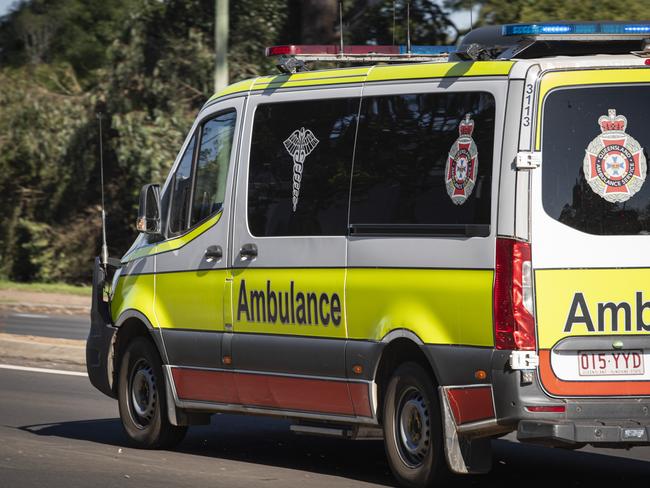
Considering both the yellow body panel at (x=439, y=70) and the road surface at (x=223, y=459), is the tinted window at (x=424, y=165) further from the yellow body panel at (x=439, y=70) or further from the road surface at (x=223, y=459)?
the road surface at (x=223, y=459)

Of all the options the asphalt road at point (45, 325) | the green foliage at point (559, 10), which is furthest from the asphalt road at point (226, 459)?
the green foliage at point (559, 10)

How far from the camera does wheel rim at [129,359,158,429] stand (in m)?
9.77

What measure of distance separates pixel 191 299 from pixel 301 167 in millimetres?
1326

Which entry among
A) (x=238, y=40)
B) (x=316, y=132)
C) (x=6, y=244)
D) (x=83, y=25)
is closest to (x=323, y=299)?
(x=316, y=132)

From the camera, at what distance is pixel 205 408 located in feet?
30.5

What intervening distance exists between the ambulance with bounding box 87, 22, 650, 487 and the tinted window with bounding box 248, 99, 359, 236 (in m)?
0.01

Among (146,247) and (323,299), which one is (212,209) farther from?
(323,299)

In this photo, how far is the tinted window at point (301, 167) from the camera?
831 cm

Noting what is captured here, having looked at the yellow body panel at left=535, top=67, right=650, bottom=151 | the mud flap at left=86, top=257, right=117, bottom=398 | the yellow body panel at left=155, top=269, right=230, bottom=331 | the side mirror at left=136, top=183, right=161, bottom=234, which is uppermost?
the yellow body panel at left=535, top=67, right=650, bottom=151

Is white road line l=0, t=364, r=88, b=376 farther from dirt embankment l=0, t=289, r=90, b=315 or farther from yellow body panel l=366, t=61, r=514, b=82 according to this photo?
dirt embankment l=0, t=289, r=90, b=315

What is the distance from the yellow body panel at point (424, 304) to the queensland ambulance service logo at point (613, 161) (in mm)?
755

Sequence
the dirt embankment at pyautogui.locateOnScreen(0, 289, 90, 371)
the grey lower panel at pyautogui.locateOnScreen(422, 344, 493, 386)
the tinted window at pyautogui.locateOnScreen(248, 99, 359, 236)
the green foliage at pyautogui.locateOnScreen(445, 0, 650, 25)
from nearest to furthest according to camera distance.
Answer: the grey lower panel at pyautogui.locateOnScreen(422, 344, 493, 386) → the tinted window at pyautogui.locateOnScreen(248, 99, 359, 236) → the dirt embankment at pyautogui.locateOnScreen(0, 289, 90, 371) → the green foliage at pyautogui.locateOnScreen(445, 0, 650, 25)

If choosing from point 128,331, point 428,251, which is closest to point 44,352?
point 128,331

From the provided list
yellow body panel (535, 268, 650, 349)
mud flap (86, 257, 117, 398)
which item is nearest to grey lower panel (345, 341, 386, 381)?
yellow body panel (535, 268, 650, 349)
